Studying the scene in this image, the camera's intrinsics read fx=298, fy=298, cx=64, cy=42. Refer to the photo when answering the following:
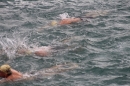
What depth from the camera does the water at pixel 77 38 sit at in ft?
33.0

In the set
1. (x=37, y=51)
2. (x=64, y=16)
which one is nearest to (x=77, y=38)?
(x=37, y=51)

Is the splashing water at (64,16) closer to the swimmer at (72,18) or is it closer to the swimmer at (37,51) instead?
the swimmer at (72,18)

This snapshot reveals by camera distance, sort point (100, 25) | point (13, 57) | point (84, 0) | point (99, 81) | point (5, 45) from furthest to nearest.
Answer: point (84, 0) < point (100, 25) < point (5, 45) < point (13, 57) < point (99, 81)

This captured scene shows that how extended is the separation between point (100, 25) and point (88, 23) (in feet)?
1.97

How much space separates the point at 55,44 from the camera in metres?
12.2

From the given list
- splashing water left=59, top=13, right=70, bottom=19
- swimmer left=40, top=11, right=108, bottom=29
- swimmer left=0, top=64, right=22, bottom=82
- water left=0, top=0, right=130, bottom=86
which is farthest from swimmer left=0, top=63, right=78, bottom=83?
splashing water left=59, top=13, right=70, bottom=19

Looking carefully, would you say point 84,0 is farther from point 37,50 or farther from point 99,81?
point 99,81

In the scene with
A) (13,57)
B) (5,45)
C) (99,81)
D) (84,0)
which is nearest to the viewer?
(99,81)

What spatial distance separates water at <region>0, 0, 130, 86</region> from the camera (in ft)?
33.0

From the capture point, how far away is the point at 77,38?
12.7m

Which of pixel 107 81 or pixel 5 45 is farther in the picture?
pixel 5 45

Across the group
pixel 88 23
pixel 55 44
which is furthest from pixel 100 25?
pixel 55 44

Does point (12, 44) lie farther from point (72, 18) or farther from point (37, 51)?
point (72, 18)

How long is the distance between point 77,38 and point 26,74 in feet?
11.1
